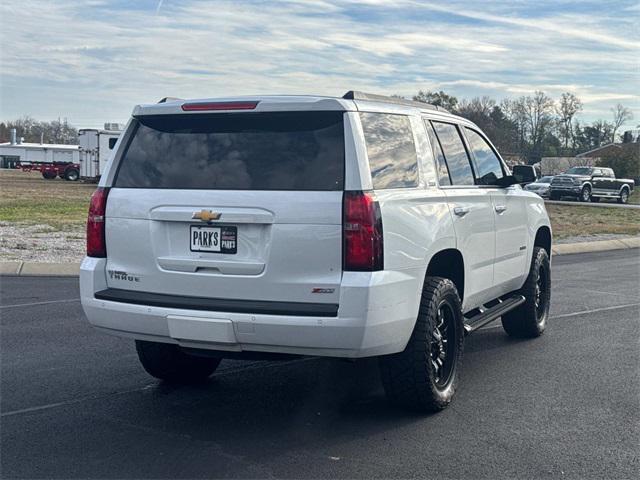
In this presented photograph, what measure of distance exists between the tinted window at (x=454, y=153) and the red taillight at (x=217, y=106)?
1.72m

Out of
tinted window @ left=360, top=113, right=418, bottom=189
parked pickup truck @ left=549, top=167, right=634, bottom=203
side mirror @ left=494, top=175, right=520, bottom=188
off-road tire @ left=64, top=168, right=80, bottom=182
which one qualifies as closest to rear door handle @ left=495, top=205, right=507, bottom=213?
side mirror @ left=494, top=175, right=520, bottom=188

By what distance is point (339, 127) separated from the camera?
500cm

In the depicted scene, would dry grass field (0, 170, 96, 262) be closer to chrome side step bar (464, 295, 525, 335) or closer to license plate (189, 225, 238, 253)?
chrome side step bar (464, 295, 525, 335)

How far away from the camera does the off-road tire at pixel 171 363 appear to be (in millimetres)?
6070

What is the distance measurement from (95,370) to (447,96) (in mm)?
80733

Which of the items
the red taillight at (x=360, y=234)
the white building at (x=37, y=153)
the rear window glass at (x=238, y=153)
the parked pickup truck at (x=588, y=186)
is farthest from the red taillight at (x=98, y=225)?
the white building at (x=37, y=153)

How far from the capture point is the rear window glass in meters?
4.93

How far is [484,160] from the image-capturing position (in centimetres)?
718

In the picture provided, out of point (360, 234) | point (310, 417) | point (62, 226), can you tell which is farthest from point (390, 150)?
point (62, 226)

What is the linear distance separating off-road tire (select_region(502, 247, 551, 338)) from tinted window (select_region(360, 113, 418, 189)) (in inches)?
109

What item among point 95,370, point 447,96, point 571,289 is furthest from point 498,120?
point 95,370

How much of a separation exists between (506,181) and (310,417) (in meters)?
2.86

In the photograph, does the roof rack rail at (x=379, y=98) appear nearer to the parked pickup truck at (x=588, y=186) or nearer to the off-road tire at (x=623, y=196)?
the parked pickup truck at (x=588, y=186)

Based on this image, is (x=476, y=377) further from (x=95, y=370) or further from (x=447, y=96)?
(x=447, y=96)
